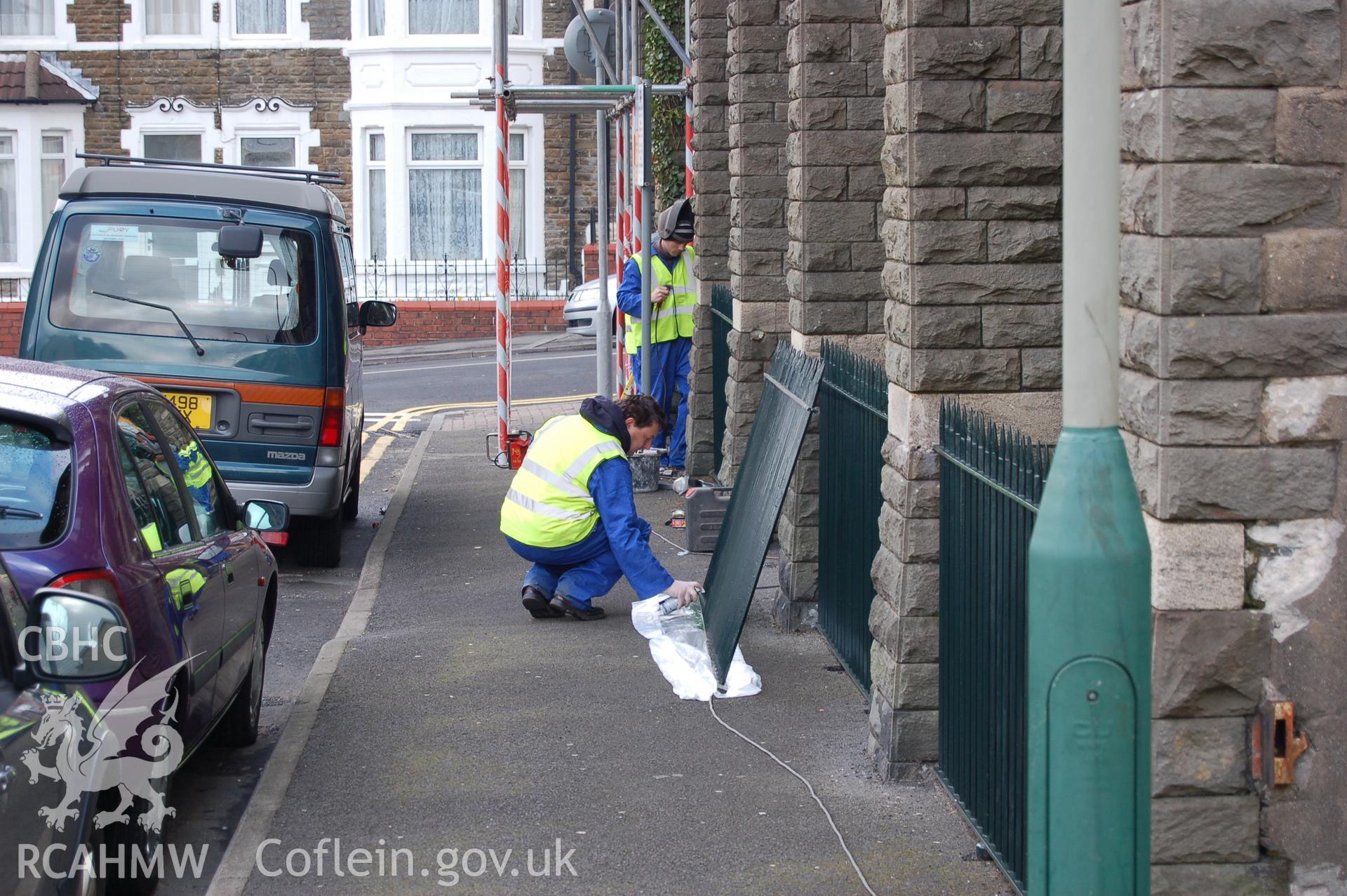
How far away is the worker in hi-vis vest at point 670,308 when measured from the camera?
12469mm

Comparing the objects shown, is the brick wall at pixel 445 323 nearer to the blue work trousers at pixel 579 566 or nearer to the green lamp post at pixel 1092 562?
the blue work trousers at pixel 579 566

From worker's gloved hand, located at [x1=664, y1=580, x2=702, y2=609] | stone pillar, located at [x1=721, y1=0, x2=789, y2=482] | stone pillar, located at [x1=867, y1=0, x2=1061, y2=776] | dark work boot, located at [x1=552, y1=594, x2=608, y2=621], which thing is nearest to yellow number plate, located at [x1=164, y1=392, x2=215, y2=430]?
dark work boot, located at [x1=552, y1=594, x2=608, y2=621]

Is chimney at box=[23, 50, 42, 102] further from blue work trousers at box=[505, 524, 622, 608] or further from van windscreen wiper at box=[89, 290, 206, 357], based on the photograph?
blue work trousers at box=[505, 524, 622, 608]

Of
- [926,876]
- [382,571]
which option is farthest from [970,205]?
[382,571]

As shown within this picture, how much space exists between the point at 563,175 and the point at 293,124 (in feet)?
16.1

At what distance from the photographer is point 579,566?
27.1 feet

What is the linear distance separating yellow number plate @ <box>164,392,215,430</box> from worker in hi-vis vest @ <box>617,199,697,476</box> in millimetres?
3968

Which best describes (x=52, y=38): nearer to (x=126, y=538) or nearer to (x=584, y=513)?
(x=584, y=513)

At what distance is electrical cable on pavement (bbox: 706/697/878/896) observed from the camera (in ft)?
16.0

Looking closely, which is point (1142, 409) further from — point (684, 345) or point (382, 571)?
point (684, 345)

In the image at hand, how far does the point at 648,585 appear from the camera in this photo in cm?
750

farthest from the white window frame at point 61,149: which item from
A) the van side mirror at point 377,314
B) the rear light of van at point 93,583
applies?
the rear light of van at point 93,583

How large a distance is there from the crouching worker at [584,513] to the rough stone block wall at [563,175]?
807 inches

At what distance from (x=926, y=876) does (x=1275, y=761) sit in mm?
1285
